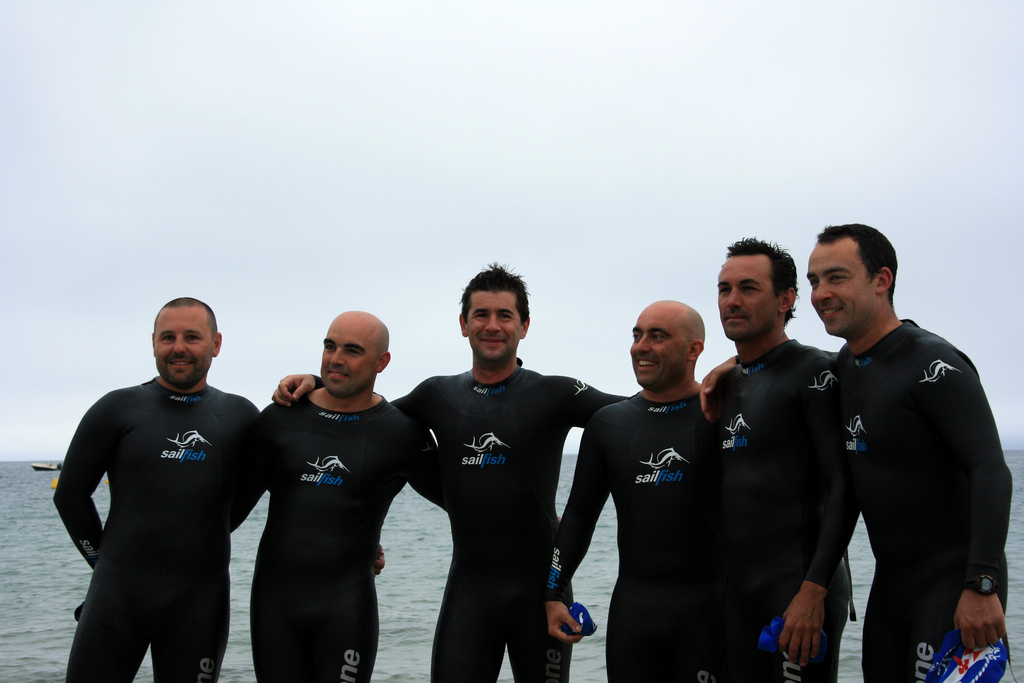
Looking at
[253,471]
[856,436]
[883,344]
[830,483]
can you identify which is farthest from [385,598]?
[883,344]

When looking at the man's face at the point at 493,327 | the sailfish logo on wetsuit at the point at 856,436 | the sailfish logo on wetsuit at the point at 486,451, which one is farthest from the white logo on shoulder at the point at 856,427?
the man's face at the point at 493,327

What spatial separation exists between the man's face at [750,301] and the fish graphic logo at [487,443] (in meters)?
1.36

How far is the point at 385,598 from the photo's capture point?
1506 cm

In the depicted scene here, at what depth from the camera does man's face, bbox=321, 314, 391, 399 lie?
4.61 m

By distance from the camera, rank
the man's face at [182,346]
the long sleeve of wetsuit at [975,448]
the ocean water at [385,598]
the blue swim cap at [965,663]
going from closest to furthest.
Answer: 1. the blue swim cap at [965,663]
2. the long sleeve of wetsuit at [975,448]
3. the man's face at [182,346]
4. the ocean water at [385,598]

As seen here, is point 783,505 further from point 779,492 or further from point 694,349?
point 694,349

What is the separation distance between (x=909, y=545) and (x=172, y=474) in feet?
11.9

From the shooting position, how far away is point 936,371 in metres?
3.29

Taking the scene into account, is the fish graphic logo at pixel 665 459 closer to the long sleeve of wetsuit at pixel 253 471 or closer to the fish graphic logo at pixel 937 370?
the fish graphic logo at pixel 937 370

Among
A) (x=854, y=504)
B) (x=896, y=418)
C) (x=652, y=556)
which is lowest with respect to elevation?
(x=652, y=556)

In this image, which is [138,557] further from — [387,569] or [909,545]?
[387,569]

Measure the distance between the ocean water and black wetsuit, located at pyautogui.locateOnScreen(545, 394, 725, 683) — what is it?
0.16 metres

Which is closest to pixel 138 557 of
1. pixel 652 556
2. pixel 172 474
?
pixel 172 474

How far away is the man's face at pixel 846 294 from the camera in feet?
11.7
